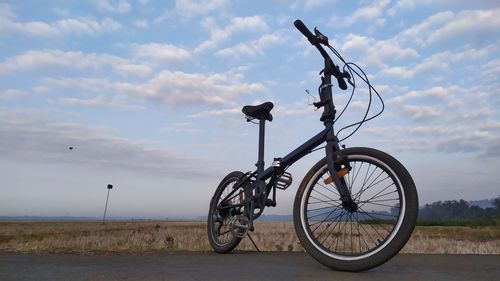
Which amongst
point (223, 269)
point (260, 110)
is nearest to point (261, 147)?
point (260, 110)

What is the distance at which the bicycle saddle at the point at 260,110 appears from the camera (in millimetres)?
7109

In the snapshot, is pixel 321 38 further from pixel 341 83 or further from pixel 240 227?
pixel 240 227

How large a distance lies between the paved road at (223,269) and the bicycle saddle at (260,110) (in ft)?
7.96

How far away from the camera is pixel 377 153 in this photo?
186 inches

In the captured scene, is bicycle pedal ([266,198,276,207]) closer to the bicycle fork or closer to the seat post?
the seat post

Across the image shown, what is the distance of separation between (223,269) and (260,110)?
323 cm

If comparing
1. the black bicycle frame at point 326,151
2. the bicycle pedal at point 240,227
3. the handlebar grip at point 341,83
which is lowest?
the bicycle pedal at point 240,227

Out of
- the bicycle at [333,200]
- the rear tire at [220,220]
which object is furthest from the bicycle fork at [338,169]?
the rear tire at [220,220]

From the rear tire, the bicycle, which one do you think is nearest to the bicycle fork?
the bicycle

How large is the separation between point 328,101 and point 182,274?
8.71 feet

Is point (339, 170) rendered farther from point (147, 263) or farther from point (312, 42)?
point (147, 263)

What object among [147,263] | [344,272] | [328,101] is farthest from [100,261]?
[328,101]

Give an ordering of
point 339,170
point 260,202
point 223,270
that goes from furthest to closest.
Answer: point 260,202 < point 339,170 < point 223,270

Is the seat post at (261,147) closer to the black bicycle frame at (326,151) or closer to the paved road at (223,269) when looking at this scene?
the black bicycle frame at (326,151)
